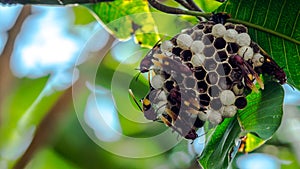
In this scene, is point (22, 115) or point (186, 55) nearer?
point (186, 55)

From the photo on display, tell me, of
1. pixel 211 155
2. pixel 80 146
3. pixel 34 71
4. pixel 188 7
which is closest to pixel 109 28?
pixel 188 7

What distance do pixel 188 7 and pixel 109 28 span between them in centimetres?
36

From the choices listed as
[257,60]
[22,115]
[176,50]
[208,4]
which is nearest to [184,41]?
[176,50]

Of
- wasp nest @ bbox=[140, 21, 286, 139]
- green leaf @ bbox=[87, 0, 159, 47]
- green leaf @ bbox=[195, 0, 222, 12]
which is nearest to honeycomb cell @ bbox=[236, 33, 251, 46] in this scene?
wasp nest @ bbox=[140, 21, 286, 139]

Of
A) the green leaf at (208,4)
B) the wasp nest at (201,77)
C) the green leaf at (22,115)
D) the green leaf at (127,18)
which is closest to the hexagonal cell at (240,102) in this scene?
the wasp nest at (201,77)

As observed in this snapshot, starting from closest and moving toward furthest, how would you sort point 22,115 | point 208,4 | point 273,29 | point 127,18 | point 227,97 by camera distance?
1. point 227,97
2. point 273,29
3. point 208,4
4. point 127,18
5. point 22,115

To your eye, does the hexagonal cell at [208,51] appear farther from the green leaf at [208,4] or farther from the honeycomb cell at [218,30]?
the green leaf at [208,4]

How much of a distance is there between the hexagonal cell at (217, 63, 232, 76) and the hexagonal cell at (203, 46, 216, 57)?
0.08 feet

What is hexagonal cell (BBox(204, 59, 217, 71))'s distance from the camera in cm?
96

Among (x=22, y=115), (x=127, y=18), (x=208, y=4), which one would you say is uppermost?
(x=208, y=4)

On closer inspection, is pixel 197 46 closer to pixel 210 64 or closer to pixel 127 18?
pixel 210 64

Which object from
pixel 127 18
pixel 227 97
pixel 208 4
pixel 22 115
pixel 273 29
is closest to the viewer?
pixel 227 97

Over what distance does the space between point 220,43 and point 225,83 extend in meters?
0.07

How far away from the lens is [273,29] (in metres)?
1.05
